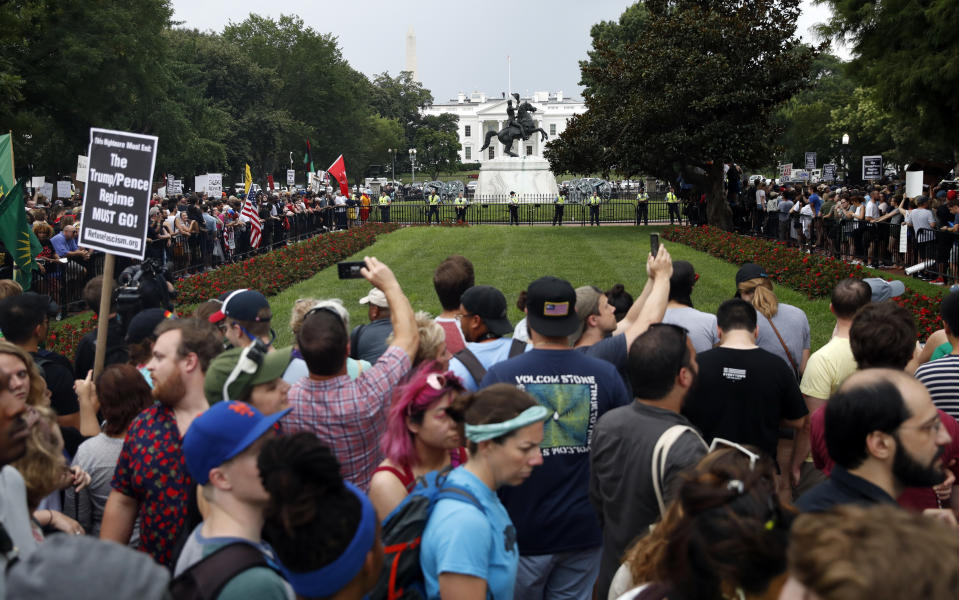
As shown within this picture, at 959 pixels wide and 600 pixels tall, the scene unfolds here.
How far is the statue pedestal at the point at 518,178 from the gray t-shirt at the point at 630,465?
134 ft

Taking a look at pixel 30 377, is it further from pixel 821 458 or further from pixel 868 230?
pixel 868 230

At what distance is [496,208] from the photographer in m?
40.8

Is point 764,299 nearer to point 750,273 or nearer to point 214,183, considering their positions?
point 750,273

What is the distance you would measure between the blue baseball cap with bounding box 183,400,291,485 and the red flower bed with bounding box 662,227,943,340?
912 centimetres

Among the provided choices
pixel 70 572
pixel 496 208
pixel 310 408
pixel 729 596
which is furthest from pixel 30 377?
pixel 496 208

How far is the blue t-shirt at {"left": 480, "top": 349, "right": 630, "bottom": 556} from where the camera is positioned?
4.02 meters

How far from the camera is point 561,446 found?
4121mm

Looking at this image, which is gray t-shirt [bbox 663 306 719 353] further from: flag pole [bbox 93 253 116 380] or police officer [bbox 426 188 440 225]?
police officer [bbox 426 188 440 225]

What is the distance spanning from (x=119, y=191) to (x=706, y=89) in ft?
81.8

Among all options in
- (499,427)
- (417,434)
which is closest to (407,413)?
(417,434)

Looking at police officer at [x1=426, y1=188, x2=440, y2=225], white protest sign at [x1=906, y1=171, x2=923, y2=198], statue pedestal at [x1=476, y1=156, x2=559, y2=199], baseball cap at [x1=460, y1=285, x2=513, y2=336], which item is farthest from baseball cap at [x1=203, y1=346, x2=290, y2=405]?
statue pedestal at [x1=476, y1=156, x2=559, y2=199]

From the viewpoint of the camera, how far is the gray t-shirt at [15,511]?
9.15 ft

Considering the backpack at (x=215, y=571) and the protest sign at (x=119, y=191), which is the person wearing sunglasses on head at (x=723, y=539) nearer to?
the backpack at (x=215, y=571)

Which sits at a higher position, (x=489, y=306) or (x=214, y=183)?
(x=214, y=183)
